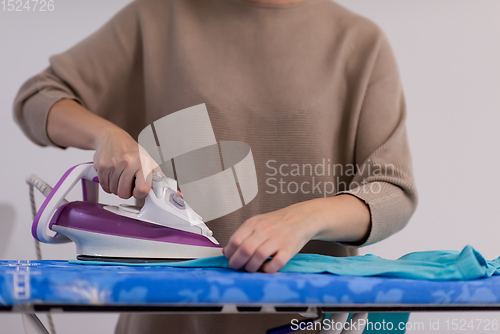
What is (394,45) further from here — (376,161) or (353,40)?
(376,161)

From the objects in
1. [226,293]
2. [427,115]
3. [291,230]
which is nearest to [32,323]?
[226,293]

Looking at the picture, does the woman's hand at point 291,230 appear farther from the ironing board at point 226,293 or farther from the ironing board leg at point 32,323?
the ironing board leg at point 32,323

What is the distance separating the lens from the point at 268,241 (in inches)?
24.9

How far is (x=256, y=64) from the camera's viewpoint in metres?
1.16

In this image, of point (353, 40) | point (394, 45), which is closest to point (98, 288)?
point (353, 40)

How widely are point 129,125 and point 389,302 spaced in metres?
0.94

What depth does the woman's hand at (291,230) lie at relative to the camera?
2.03ft

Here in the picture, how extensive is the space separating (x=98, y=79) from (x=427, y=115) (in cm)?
152

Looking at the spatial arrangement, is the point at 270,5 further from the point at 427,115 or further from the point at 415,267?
the point at 427,115

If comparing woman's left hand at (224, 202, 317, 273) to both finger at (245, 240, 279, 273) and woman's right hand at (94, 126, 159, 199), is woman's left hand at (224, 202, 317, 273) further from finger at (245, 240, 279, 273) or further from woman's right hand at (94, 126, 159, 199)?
woman's right hand at (94, 126, 159, 199)

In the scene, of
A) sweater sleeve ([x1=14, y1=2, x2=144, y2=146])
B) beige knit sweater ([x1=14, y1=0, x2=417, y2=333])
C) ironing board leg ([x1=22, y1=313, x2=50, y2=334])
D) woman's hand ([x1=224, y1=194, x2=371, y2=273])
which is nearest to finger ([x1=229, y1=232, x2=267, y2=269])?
woman's hand ([x1=224, y1=194, x2=371, y2=273])

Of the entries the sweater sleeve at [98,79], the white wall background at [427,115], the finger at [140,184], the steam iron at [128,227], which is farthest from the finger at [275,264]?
the white wall background at [427,115]

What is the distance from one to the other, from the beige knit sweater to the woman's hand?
208 mm

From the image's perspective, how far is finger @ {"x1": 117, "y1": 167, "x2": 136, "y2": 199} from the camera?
79cm
